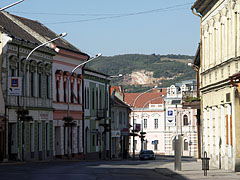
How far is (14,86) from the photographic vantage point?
4416cm

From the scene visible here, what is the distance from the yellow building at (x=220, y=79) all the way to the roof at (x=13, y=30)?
49.4 ft

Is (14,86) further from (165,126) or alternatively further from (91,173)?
(165,126)

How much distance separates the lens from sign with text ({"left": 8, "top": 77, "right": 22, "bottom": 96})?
44.1m

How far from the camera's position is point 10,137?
4819 cm

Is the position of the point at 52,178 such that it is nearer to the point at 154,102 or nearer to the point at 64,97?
the point at 64,97

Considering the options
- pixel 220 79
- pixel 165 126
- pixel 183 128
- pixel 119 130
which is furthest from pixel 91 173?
pixel 165 126

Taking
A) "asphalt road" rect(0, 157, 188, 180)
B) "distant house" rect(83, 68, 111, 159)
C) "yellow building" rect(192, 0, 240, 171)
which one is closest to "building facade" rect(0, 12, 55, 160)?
"distant house" rect(83, 68, 111, 159)

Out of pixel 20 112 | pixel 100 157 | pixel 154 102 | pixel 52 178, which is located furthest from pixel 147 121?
pixel 52 178

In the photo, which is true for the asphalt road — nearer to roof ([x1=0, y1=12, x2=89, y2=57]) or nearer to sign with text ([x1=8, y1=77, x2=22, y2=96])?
sign with text ([x1=8, y1=77, x2=22, y2=96])

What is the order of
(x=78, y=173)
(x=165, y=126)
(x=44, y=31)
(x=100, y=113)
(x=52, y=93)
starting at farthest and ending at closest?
(x=165, y=126) < (x=100, y=113) < (x=44, y=31) < (x=52, y=93) < (x=78, y=173)

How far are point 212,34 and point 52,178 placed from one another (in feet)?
54.2

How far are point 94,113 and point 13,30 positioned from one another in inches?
852

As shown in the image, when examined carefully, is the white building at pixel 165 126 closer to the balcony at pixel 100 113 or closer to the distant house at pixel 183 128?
the distant house at pixel 183 128

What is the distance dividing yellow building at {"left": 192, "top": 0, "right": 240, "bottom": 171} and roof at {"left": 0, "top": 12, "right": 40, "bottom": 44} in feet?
49.4
